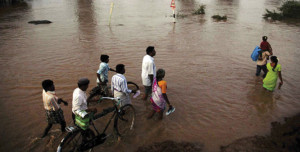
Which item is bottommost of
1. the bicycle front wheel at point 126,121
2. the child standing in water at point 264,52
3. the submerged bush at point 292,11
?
the bicycle front wheel at point 126,121

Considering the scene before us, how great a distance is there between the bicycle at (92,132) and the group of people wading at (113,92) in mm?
242

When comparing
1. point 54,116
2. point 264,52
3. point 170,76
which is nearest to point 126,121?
point 54,116

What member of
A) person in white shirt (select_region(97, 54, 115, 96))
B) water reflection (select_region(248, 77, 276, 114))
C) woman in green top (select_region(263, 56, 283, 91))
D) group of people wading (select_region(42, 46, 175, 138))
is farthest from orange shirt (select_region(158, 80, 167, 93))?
woman in green top (select_region(263, 56, 283, 91))

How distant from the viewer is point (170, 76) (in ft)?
25.7

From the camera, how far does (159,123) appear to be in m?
5.02

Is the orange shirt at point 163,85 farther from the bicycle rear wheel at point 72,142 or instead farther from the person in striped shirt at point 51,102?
the person in striped shirt at point 51,102

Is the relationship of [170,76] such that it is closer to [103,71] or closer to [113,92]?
[103,71]

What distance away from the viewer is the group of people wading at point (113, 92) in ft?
12.1

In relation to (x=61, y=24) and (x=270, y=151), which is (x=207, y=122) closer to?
(x=270, y=151)

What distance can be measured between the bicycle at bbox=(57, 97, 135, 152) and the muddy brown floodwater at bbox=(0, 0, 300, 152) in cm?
30

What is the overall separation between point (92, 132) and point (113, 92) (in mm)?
1142

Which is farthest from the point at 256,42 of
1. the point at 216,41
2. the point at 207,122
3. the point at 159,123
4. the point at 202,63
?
the point at 159,123

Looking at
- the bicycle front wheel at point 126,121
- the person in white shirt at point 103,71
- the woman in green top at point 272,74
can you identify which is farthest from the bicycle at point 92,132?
the woman in green top at point 272,74

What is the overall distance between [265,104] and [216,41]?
24.1 ft
